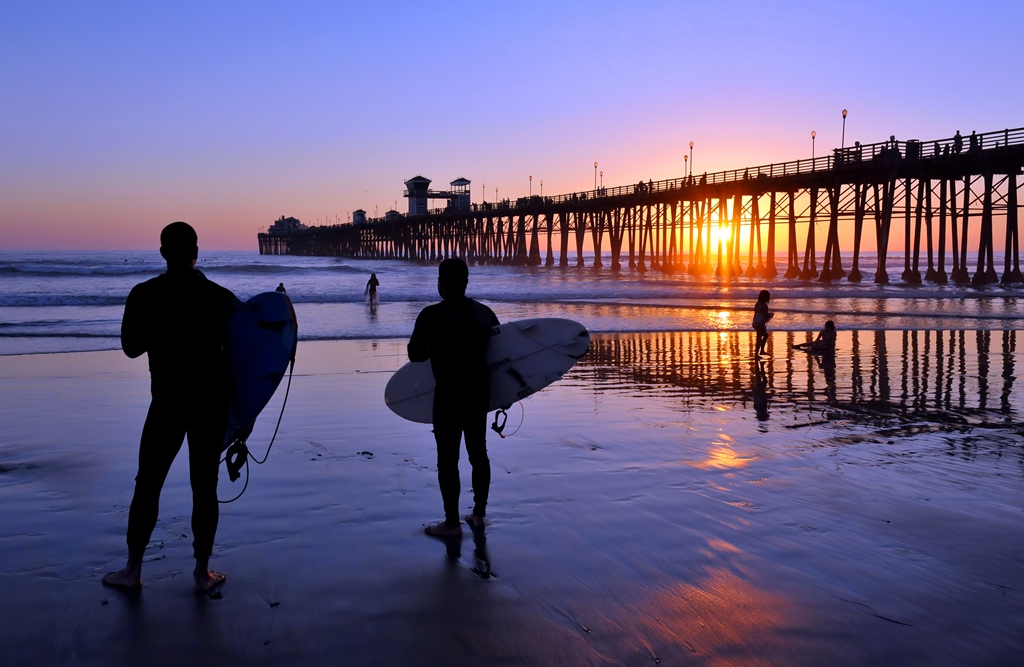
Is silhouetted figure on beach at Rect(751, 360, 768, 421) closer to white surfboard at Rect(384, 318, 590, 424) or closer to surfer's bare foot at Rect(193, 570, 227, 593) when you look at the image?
white surfboard at Rect(384, 318, 590, 424)

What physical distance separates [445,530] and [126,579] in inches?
55.6

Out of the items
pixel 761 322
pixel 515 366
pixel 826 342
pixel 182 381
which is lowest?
pixel 826 342

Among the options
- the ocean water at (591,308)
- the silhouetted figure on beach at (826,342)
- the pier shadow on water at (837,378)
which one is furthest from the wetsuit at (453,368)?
the ocean water at (591,308)

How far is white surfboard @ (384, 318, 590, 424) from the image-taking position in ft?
14.7

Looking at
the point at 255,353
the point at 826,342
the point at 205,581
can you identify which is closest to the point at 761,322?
the point at 826,342

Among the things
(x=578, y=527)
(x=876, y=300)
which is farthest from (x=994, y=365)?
(x=876, y=300)

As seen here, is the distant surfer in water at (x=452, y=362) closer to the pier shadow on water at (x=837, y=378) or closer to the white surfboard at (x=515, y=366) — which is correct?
the white surfboard at (x=515, y=366)

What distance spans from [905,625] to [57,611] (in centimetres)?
318

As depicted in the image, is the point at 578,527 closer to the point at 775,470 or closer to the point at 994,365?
the point at 775,470

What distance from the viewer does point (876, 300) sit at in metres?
26.8

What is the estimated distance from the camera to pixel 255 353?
11.8ft

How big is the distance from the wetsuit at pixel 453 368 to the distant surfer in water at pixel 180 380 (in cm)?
101

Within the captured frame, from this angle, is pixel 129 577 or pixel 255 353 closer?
pixel 129 577

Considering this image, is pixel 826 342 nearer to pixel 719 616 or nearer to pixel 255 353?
pixel 719 616
